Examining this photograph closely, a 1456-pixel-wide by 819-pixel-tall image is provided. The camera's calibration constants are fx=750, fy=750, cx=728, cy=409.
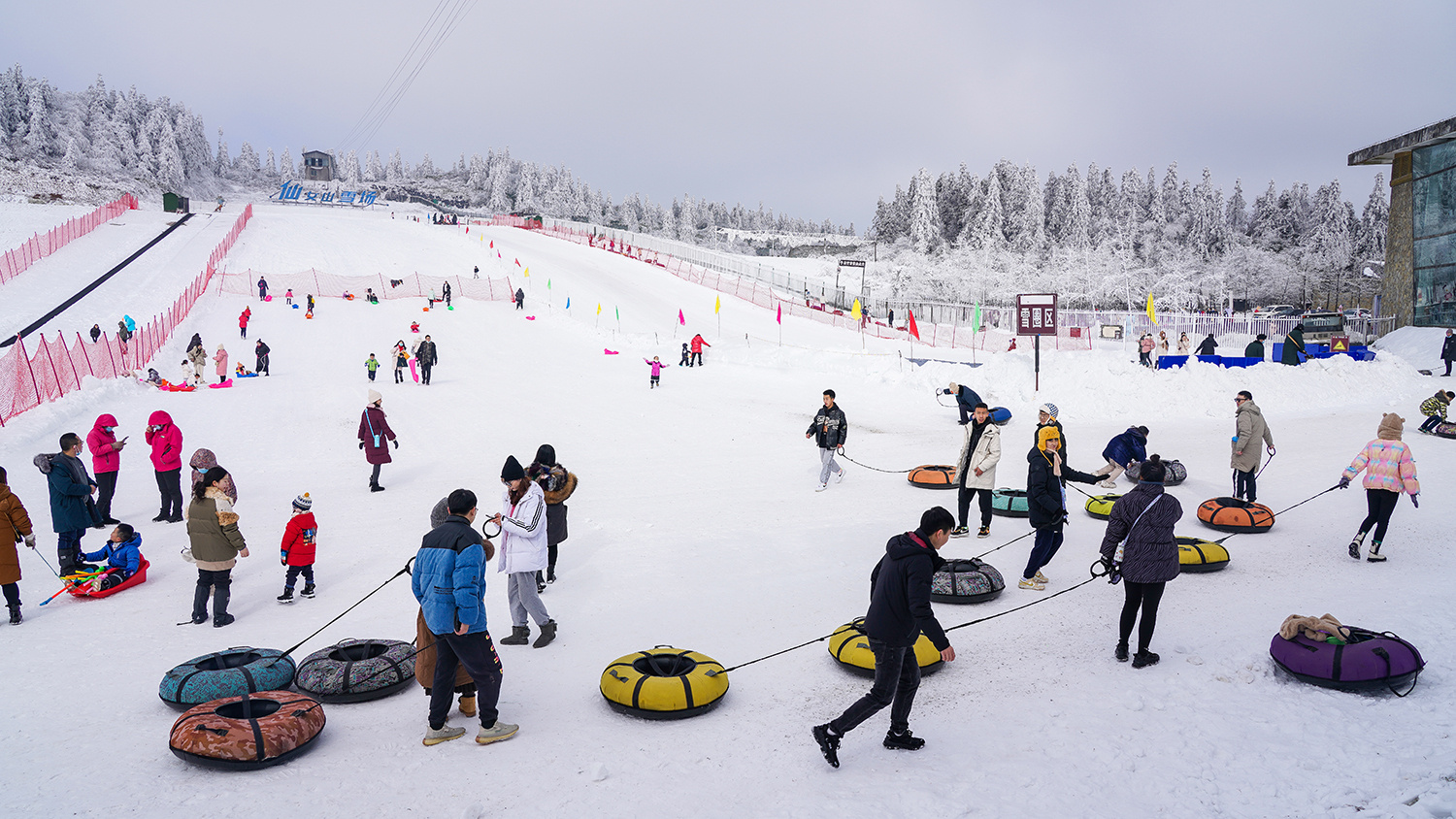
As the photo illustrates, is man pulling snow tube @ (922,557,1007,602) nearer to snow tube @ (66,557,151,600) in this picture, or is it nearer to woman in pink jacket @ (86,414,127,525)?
snow tube @ (66,557,151,600)

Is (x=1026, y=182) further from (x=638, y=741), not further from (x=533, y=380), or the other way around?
(x=638, y=741)

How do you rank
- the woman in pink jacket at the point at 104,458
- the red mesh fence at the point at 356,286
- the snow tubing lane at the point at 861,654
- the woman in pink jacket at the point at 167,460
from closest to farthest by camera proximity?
1. the snow tubing lane at the point at 861,654
2. the woman in pink jacket at the point at 104,458
3. the woman in pink jacket at the point at 167,460
4. the red mesh fence at the point at 356,286

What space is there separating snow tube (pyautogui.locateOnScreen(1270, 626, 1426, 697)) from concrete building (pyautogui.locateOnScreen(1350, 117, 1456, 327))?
36.2 meters

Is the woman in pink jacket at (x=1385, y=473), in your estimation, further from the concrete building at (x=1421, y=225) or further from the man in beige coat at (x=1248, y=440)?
the concrete building at (x=1421, y=225)

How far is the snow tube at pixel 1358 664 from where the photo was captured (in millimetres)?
5367

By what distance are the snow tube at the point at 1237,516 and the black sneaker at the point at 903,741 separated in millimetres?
7652

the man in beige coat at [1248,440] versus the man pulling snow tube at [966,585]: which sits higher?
the man in beige coat at [1248,440]

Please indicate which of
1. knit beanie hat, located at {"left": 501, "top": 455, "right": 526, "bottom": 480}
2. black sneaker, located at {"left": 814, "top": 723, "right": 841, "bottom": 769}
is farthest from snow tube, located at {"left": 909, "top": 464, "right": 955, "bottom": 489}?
black sneaker, located at {"left": 814, "top": 723, "right": 841, "bottom": 769}

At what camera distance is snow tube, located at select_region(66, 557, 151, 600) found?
28.7 feet

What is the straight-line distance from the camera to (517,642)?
7395 mm

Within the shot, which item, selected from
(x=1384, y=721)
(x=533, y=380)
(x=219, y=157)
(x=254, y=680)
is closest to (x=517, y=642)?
(x=254, y=680)

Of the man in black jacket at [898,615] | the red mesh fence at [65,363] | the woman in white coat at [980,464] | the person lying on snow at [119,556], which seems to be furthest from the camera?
the red mesh fence at [65,363]

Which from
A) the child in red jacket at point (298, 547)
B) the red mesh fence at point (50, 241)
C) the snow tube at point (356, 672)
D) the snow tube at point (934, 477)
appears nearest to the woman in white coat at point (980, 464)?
the snow tube at point (934, 477)

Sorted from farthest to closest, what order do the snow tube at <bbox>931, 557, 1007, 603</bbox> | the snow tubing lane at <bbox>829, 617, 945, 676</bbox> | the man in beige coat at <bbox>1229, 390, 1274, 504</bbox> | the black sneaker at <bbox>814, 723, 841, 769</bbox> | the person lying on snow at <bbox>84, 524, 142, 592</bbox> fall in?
1. the man in beige coat at <bbox>1229, 390, 1274, 504</bbox>
2. the person lying on snow at <bbox>84, 524, 142, 592</bbox>
3. the snow tube at <bbox>931, 557, 1007, 603</bbox>
4. the snow tubing lane at <bbox>829, 617, 945, 676</bbox>
5. the black sneaker at <bbox>814, 723, 841, 769</bbox>
